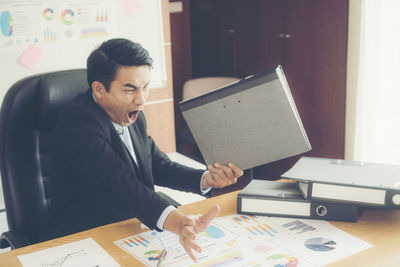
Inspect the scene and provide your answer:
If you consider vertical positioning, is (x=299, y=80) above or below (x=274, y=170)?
above

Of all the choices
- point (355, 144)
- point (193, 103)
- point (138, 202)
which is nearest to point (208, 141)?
point (193, 103)

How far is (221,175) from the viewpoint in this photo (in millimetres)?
1416

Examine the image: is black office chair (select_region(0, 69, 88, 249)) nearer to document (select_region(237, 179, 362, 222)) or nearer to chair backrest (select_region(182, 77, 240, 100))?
document (select_region(237, 179, 362, 222))

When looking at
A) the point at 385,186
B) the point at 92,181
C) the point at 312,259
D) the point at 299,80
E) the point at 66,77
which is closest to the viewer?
the point at 312,259

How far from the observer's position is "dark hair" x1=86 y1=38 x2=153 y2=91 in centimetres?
138

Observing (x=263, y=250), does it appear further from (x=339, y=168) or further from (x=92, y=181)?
(x=92, y=181)

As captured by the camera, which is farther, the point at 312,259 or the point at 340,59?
the point at 340,59

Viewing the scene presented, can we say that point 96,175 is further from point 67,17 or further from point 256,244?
point 67,17

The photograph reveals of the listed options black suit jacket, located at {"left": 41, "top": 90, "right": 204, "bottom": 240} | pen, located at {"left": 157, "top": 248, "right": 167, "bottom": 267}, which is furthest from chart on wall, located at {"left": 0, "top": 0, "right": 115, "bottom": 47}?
pen, located at {"left": 157, "top": 248, "right": 167, "bottom": 267}

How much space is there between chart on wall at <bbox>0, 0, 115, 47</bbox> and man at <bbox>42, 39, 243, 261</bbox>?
0.90m

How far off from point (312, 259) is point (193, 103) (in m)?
0.50

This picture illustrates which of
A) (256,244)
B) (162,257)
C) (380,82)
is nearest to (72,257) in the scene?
(162,257)

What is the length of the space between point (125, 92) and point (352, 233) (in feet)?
2.52

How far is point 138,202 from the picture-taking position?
1.28m
